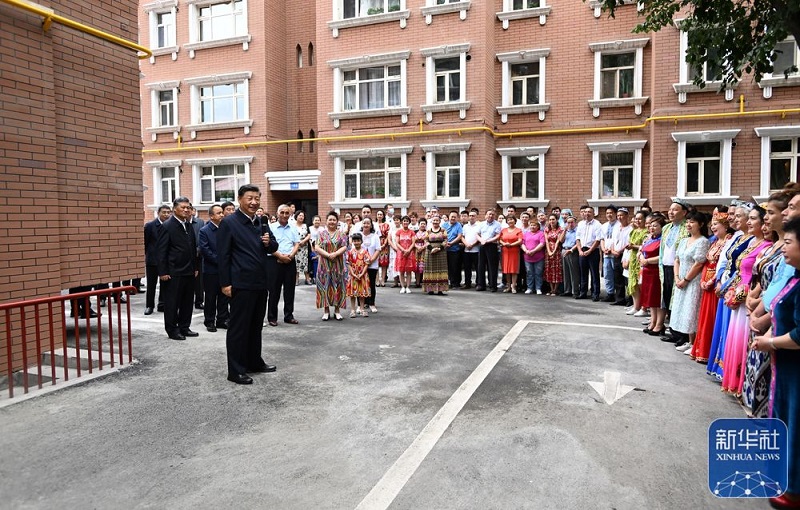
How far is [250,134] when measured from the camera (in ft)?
66.7

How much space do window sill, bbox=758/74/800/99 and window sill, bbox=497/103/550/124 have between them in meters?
5.99

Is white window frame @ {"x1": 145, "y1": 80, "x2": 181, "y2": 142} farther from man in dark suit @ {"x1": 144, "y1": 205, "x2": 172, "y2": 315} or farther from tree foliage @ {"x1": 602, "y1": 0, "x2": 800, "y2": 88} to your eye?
tree foliage @ {"x1": 602, "y1": 0, "x2": 800, "y2": 88}

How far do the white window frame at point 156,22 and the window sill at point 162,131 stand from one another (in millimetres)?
2835

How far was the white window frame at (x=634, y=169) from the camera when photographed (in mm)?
16266

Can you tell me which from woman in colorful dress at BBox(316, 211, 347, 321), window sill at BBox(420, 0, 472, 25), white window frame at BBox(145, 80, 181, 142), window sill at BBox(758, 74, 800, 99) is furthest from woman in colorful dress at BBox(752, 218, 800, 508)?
white window frame at BBox(145, 80, 181, 142)

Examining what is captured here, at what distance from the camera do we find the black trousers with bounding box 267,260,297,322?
8.84 meters

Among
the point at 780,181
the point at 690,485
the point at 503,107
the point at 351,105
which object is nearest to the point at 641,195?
the point at 780,181

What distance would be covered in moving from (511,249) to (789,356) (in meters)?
9.68

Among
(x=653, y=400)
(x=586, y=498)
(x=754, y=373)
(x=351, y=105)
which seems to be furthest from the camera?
(x=351, y=105)

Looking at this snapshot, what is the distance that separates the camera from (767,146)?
14.5m

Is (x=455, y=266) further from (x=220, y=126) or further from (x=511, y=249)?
(x=220, y=126)

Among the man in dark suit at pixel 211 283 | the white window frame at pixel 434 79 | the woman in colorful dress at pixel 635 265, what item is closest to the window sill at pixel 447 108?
the white window frame at pixel 434 79

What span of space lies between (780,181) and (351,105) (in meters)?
14.0

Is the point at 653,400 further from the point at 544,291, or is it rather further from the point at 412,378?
the point at 544,291
